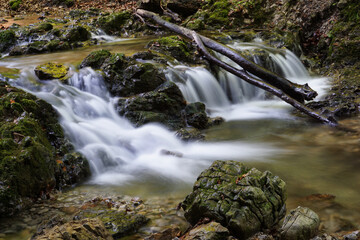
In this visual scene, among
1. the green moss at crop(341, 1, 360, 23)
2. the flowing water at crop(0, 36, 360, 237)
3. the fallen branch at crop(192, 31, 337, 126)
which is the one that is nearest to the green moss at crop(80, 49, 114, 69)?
the flowing water at crop(0, 36, 360, 237)

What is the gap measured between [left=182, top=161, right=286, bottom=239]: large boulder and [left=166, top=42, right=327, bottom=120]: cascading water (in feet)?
15.3

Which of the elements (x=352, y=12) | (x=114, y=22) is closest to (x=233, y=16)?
(x=352, y=12)

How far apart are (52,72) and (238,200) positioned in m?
6.39

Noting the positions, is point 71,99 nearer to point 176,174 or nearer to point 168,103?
point 168,103

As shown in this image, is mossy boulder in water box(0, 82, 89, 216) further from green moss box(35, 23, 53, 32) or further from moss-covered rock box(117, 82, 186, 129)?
green moss box(35, 23, 53, 32)

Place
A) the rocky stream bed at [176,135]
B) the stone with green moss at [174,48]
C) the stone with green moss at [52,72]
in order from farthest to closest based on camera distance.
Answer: the stone with green moss at [174,48] → the stone with green moss at [52,72] → the rocky stream bed at [176,135]

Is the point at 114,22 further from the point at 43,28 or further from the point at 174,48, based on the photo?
the point at 174,48

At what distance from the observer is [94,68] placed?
8188 millimetres

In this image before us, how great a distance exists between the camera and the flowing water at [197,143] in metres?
4.65

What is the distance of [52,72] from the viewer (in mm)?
7863

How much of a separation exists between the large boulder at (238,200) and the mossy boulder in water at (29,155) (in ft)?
6.80

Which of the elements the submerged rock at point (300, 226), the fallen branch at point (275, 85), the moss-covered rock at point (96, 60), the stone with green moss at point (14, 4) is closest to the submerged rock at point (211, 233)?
the submerged rock at point (300, 226)

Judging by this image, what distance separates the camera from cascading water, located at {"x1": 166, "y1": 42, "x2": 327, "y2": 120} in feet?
27.7

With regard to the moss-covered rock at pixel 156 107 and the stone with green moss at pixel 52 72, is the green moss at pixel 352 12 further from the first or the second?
the stone with green moss at pixel 52 72
